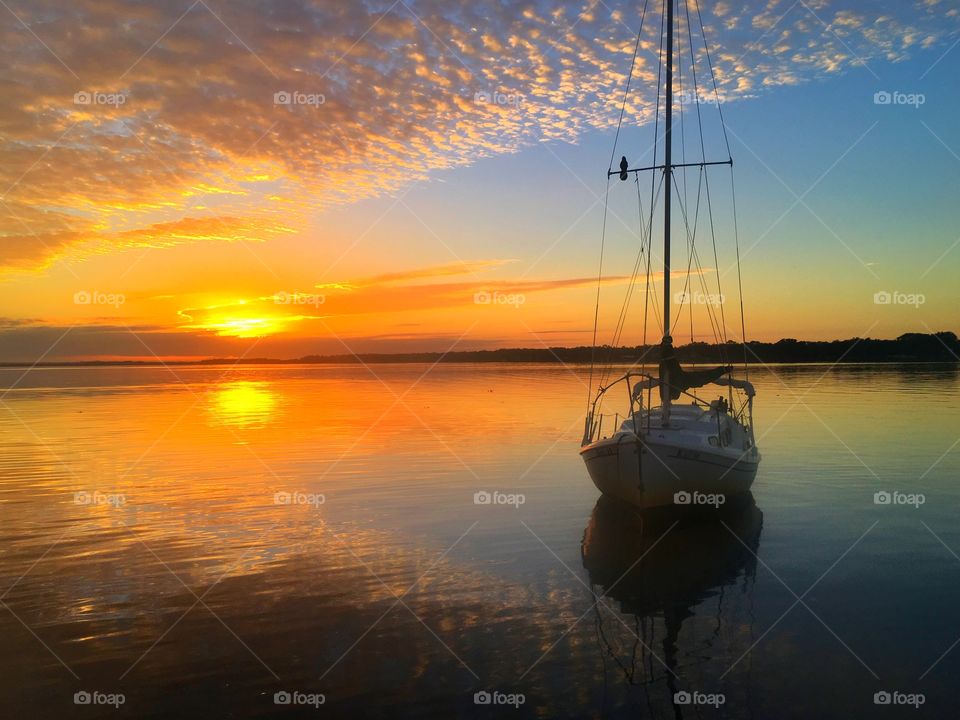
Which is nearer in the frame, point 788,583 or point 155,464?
point 788,583

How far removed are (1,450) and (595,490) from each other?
72.3ft

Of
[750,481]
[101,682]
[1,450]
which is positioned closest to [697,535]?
[750,481]

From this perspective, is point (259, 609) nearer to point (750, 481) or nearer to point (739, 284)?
point (750, 481)

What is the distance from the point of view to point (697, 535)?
15602 mm
